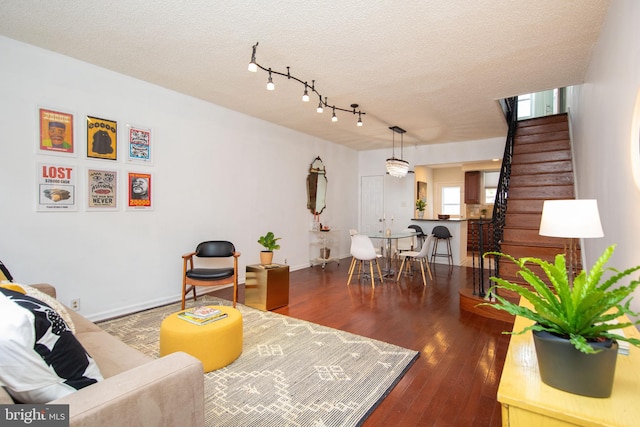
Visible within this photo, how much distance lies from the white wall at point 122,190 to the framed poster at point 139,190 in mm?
85

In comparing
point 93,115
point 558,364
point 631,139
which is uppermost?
point 93,115

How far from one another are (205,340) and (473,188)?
901 centimetres

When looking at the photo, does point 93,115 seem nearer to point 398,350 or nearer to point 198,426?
point 198,426

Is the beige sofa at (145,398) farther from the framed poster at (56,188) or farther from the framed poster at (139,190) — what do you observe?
the framed poster at (139,190)

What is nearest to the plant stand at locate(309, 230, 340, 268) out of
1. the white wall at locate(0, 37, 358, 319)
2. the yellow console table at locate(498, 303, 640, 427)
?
the white wall at locate(0, 37, 358, 319)

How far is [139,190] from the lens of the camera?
12.4ft

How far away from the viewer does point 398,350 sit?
2.77 m

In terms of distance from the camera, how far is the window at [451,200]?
998 centimetres

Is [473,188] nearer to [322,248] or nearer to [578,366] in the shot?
[322,248]

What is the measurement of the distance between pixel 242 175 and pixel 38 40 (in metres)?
2.74

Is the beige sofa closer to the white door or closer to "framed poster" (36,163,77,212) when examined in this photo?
"framed poster" (36,163,77,212)

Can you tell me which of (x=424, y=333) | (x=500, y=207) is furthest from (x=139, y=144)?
(x=500, y=207)

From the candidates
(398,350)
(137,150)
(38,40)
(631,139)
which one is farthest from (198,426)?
(38,40)

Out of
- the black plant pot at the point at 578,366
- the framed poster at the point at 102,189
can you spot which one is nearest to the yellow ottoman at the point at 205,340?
the framed poster at the point at 102,189
